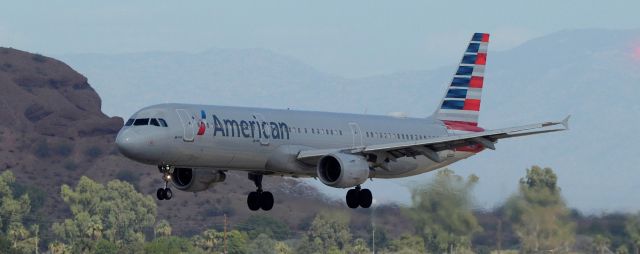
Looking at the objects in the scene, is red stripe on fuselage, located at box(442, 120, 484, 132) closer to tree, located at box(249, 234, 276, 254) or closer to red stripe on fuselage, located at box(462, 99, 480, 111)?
red stripe on fuselage, located at box(462, 99, 480, 111)

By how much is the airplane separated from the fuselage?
0.04m

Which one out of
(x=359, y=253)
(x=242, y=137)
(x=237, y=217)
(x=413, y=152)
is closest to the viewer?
(x=242, y=137)

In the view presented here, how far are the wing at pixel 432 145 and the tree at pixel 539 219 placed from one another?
13.6 m

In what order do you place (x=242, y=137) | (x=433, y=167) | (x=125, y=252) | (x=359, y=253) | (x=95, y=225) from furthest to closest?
(x=95, y=225)
(x=125, y=252)
(x=359, y=253)
(x=433, y=167)
(x=242, y=137)

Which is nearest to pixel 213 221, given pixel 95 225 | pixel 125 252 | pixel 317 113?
pixel 95 225

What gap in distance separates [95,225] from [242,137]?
123m

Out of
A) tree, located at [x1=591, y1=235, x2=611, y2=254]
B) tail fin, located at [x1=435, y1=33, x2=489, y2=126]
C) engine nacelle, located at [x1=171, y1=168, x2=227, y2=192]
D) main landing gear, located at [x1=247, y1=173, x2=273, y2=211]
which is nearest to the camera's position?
engine nacelle, located at [x1=171, y1=168, x2=227, y2=192]

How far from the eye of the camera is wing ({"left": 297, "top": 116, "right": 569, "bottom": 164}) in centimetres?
6575

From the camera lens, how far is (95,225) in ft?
602

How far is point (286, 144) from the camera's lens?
6575 cm

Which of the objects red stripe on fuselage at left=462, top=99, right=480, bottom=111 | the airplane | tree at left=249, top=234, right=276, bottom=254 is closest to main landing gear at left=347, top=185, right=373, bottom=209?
the airplane

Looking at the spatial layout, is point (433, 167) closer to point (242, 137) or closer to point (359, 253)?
point (242, 137)

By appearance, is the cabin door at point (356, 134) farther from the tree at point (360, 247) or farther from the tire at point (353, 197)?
the tree at point (360, 247)

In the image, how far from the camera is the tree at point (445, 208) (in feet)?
266
